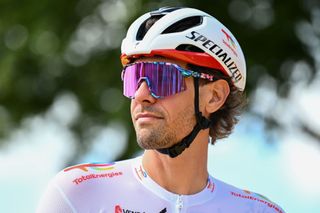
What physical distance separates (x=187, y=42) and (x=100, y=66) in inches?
628

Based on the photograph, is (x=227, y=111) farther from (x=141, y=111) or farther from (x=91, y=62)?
(x=91, y=62)

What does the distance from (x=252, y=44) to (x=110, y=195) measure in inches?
567

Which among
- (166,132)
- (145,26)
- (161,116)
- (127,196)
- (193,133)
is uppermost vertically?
(145,26)

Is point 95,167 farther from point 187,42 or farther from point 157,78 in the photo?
point 187,42

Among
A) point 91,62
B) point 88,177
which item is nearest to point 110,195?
point 88,177

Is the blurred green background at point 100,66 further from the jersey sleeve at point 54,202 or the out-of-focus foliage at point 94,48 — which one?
the jersey sleeve at point 54,202

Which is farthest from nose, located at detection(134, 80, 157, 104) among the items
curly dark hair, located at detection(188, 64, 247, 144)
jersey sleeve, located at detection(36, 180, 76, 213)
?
jersey sleeve, located at detection(36, 180, 76, 213)

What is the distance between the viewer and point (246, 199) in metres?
6.93

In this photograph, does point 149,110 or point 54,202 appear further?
point 149,110

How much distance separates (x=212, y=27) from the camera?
6875 millimetres

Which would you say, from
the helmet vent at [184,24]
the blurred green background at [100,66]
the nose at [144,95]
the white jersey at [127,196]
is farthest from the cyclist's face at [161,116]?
the blurred green background at [100,66]

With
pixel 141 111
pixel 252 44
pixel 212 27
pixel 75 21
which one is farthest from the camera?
pixel 75 21

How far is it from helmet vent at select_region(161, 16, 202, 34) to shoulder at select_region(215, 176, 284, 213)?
110 cm

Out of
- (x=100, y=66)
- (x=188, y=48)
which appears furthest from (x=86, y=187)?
(x=100, y=66)
